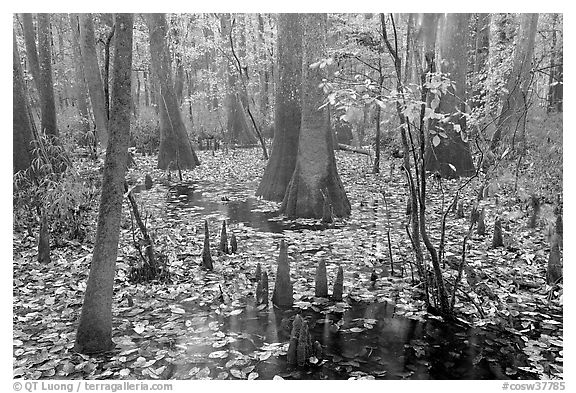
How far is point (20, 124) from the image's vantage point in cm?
546

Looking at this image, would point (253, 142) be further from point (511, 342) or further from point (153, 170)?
point (511, 342)

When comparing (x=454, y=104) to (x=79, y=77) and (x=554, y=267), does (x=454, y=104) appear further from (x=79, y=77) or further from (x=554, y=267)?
(x=79, y=77)

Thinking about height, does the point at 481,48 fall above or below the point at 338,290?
above

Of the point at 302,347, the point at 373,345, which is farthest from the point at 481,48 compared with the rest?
the point at 302,347

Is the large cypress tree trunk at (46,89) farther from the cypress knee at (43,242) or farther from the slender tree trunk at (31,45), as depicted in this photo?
the cypress knee at (43,242)

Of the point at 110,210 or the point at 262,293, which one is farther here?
the point at 262,293

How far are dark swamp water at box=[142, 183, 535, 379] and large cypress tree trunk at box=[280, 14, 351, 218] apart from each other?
2.63 metres

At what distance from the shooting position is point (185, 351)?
3.10m

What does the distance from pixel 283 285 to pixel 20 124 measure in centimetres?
401
